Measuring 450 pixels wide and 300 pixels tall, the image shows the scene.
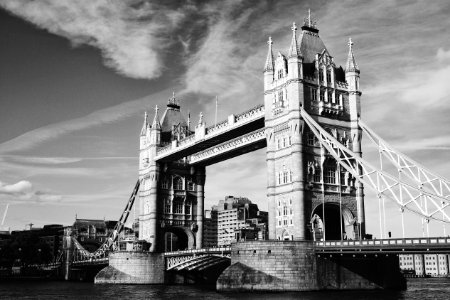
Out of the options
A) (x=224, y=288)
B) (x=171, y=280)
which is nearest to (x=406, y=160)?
(x=224, y=288)

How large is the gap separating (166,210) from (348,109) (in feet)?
144

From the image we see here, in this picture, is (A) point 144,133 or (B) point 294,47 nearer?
(B) point 294,47

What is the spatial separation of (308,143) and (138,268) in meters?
40.9

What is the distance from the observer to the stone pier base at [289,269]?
6425 cm

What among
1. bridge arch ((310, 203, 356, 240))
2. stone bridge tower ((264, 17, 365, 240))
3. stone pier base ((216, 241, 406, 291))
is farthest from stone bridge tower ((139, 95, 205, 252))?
stone pier base ((216, 241, 406, 291))

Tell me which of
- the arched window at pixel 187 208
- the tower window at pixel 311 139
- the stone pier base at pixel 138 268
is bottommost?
the stone pier base at pixel 138 268

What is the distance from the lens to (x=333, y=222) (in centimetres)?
7675

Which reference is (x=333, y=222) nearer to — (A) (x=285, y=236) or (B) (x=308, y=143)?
(A) (x=285, y=236)

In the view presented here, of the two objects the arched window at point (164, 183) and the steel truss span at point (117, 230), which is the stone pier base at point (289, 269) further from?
the steel truss span at point (117, 230)

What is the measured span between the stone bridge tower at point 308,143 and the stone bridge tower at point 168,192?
3344 centimetres

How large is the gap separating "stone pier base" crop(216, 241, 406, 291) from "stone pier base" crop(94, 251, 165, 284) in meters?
33.8

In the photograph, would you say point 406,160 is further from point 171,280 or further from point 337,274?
point 171,280

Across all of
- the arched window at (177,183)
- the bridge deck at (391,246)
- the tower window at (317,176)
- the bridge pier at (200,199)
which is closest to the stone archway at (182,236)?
the bridge pier at (200,199)

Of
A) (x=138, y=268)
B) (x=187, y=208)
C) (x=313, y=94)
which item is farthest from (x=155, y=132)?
(x=313, y=94)
